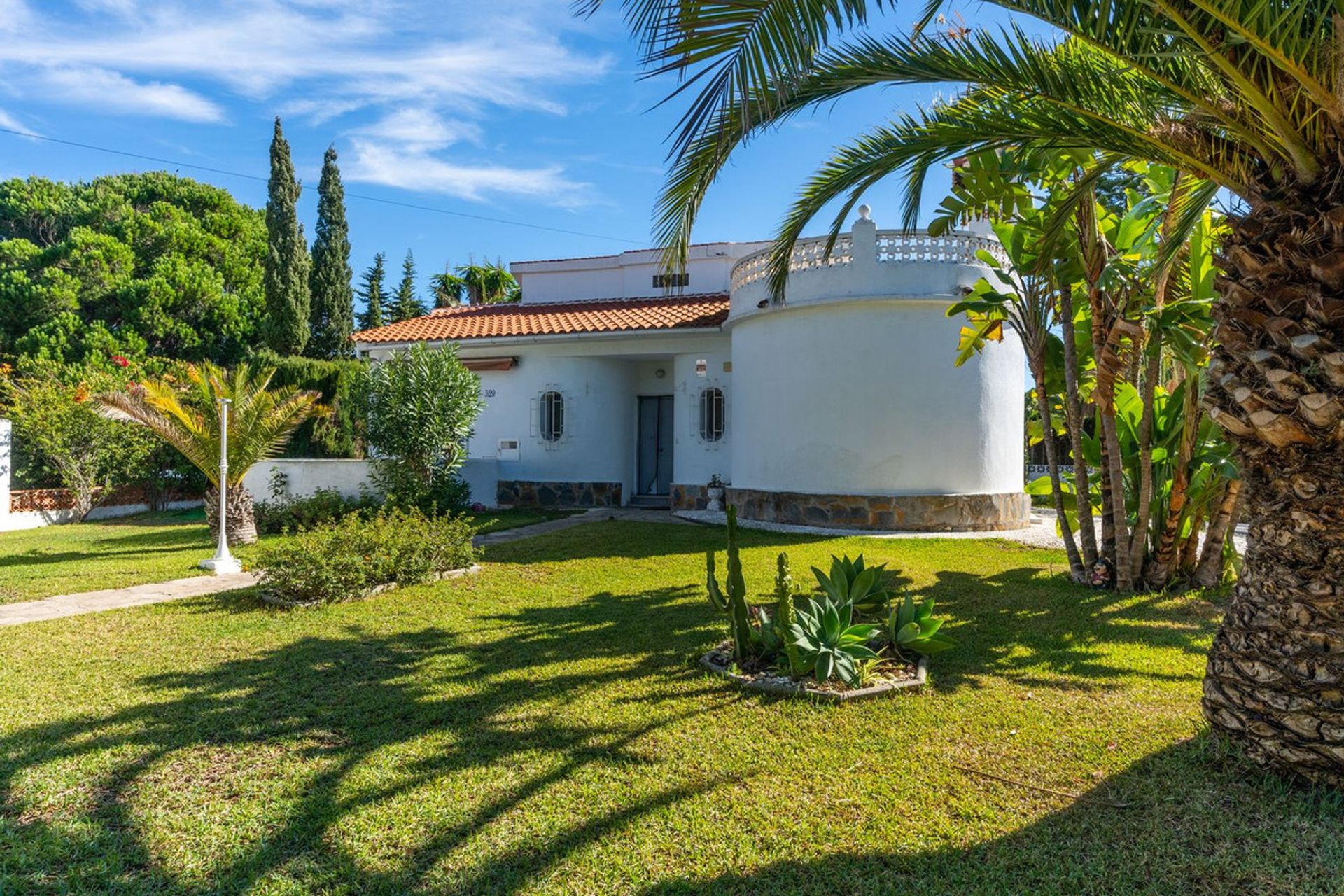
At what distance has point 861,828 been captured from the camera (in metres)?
3.26

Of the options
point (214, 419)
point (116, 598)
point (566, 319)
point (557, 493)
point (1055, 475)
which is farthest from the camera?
point (566, 319)

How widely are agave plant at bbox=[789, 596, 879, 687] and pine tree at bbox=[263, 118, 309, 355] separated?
24.3m

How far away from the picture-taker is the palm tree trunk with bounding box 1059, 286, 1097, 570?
8.08m

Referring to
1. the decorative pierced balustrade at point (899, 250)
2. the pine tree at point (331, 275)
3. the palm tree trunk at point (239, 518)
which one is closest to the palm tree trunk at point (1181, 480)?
the decorative pierced balustrade at point (899, 250)

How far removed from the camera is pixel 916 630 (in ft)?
18.1

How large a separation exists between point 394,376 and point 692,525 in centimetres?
627

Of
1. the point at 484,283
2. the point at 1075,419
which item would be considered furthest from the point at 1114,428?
the point at 484,283

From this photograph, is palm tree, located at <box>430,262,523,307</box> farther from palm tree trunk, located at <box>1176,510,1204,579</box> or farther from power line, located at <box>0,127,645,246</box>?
palm tree trunk, located at <box>1176,510,1204,579</box>

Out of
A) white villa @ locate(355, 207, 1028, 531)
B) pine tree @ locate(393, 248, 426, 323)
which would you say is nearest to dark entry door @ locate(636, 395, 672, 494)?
white villa @ locate(355, 207, 1028, 531)

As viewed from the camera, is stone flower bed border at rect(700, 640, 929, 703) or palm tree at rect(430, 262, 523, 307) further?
palm tree at rect(430, 262, 523, 307)

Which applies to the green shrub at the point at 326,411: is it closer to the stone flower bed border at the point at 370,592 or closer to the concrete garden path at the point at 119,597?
the concrete garden path at the point at 119,597

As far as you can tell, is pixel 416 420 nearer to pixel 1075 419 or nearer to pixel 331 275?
pixel 1075 419

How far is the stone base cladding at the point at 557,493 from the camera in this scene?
59.3 ft

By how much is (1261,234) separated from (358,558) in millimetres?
7921
